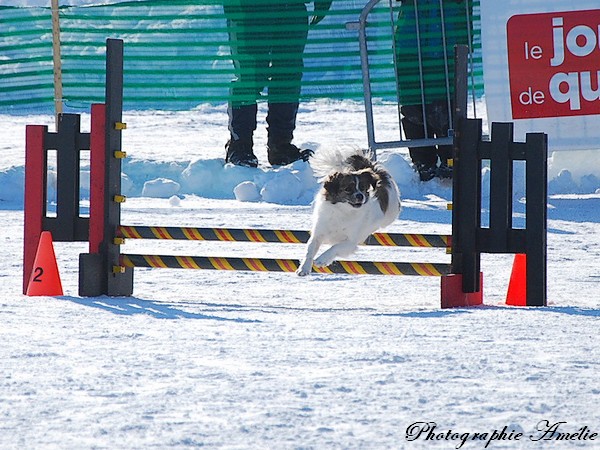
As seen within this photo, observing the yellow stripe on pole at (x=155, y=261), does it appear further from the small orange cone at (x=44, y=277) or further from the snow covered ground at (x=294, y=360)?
the small orange cone at (x=44, y=277)

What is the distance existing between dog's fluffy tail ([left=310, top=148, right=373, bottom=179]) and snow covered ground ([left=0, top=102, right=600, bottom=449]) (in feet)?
2.23

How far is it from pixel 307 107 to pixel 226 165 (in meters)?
7.70

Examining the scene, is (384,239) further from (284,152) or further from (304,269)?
(284,152)

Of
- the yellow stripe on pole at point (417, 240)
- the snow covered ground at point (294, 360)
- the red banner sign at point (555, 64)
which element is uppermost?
the red banner sign at point (555, 64)

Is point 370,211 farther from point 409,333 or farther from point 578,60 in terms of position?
point 578,60

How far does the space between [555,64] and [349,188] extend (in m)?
4.25

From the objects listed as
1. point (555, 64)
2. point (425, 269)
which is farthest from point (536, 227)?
point (555, 64)

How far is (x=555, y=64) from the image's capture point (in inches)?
425

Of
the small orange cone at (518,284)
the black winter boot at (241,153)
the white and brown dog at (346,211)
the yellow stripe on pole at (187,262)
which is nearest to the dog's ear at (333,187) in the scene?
the white and brown dog at (346,211)

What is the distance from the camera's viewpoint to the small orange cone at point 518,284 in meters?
6.40

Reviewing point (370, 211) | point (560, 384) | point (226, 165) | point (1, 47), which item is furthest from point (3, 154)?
point (560, 384)

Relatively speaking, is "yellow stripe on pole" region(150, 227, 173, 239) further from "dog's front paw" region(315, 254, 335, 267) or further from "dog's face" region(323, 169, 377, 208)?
"dog's face" region(323, 169, 377, 208)

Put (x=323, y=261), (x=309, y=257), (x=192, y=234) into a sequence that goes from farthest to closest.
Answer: (x=309, y=257) < (x=323, y=261) < (x=192, y=234)

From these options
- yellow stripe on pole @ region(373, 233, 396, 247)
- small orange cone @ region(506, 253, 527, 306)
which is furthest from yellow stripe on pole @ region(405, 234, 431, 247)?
small orange cone @ region(506, 253, 527, 306)
